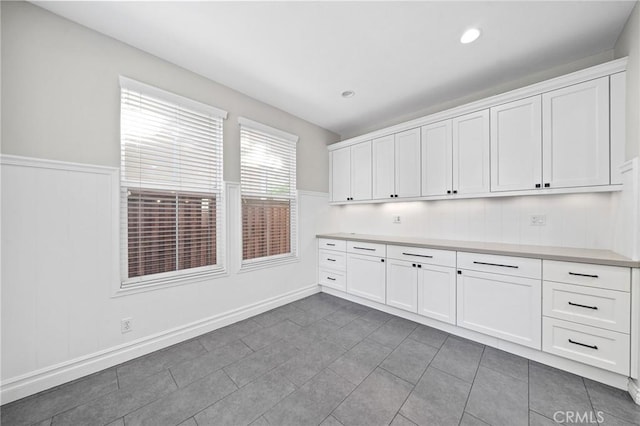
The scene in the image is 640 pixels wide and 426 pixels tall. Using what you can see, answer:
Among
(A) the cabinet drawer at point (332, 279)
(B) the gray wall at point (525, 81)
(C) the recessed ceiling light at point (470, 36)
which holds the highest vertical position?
(C) the recessed ceiling light at point (470, 36)

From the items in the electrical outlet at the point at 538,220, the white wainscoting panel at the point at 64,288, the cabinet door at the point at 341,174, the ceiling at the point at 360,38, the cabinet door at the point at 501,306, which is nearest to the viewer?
the white wainscoting panel at the point at 64,288

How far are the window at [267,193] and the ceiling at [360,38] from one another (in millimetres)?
Result: 622

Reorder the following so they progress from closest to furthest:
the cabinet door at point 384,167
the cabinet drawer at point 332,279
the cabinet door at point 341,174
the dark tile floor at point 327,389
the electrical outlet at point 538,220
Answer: the dark tile floor at point 327,389, the electrical outlet at point 538,220, the cabinet door at point 384,167, the cabinet drawer at point 332,279, the cabinet door at point 341,174

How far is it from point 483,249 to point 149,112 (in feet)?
11.1

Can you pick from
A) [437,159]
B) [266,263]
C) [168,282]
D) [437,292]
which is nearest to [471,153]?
[437,159]

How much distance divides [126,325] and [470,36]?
3.81 metres

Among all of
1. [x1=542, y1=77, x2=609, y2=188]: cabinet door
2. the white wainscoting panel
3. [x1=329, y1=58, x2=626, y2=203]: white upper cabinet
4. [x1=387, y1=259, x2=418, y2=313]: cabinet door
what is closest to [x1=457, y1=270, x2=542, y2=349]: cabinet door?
[x1=387, y1=259, x2=418, y2=313]: cabinet door

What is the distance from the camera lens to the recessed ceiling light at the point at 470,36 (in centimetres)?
186

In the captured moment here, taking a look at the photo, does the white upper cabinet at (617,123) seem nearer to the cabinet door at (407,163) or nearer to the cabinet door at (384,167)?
the cabinet door at (407,163)

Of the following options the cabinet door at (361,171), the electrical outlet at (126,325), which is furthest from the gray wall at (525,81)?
the electrical outlet at (126,325)

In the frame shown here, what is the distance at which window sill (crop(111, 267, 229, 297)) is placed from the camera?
1.98 meters

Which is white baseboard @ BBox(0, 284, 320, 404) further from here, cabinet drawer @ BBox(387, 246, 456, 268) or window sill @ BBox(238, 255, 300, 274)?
cabinet drawer @ BBox(387, 246, 456, 268)

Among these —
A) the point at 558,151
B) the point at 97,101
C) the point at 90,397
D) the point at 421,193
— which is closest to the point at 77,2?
the point at 97,101

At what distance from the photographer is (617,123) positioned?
6.01ft
